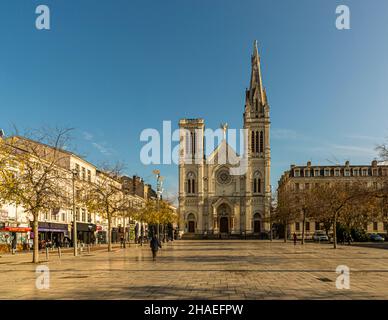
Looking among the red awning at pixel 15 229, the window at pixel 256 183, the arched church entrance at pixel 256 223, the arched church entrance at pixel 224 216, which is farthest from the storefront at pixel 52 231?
the window at pixel 256 183

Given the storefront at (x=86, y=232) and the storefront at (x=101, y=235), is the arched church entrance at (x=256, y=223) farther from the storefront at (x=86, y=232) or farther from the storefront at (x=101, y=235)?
the storefront at (x=86, y=232)

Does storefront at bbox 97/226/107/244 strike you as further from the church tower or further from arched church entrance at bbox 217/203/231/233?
the church tower

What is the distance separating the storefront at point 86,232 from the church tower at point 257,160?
152 ft

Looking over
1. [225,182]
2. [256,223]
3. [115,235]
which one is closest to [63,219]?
[115,235]

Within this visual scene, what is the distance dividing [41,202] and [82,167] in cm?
3996

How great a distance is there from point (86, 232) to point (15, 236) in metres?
22.1

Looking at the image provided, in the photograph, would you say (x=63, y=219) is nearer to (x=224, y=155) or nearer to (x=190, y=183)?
(x=190, y=183)

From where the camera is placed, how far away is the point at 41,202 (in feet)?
104

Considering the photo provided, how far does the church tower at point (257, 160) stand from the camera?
4392 inches

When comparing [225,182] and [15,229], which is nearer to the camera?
[15,229]

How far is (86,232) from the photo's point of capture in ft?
233

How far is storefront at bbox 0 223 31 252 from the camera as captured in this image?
46562mm
